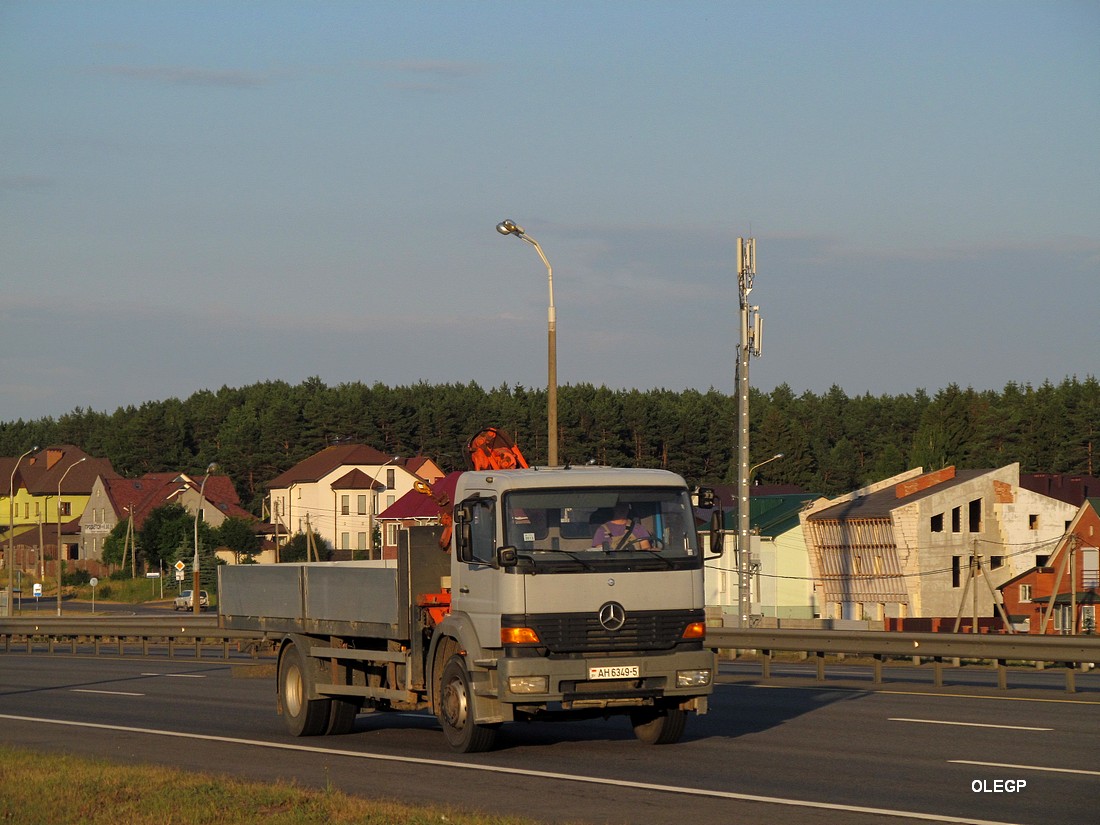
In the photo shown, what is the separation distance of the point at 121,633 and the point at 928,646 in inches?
906

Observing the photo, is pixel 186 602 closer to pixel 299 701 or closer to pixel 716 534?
pixel 299 701

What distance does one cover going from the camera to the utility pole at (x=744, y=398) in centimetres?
3525

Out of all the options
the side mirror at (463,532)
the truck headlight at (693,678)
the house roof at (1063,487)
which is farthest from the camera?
the house roof at (1063,487)

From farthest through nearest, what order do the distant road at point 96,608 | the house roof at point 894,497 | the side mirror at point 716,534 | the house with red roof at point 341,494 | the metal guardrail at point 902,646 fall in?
1. the house with red roof at point 341,494
2. the distant road at point 96,608
3. the house roof at point 894,497
4. the metal guardrail at point 902,646
5. the side mirror at point 716,534

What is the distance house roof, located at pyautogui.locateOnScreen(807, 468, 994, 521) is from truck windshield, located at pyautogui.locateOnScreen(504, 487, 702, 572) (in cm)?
5345

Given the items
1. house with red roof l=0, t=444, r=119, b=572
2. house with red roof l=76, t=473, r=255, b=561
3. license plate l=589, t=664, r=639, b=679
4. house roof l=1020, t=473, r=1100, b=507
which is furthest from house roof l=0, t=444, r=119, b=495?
license plate l=589, t=664, r=639, b=679

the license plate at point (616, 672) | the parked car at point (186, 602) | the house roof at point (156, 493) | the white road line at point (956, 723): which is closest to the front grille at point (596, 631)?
the license plate at point (616, 672)

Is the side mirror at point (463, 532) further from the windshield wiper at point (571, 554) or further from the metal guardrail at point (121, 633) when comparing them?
the metal guardrail at point (121, 633)

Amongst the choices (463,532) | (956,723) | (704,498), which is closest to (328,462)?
(956,723)

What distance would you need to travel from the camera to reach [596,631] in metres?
13.7

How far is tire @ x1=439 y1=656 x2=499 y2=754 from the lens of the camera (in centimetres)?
1406

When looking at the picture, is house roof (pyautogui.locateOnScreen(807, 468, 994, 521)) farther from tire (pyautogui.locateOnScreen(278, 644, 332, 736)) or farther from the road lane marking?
tire (pyautogui.locateOnScreen(278, 644, 332, 736))

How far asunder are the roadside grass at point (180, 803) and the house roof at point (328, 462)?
378ft

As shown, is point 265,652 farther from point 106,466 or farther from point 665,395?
point 665,395
